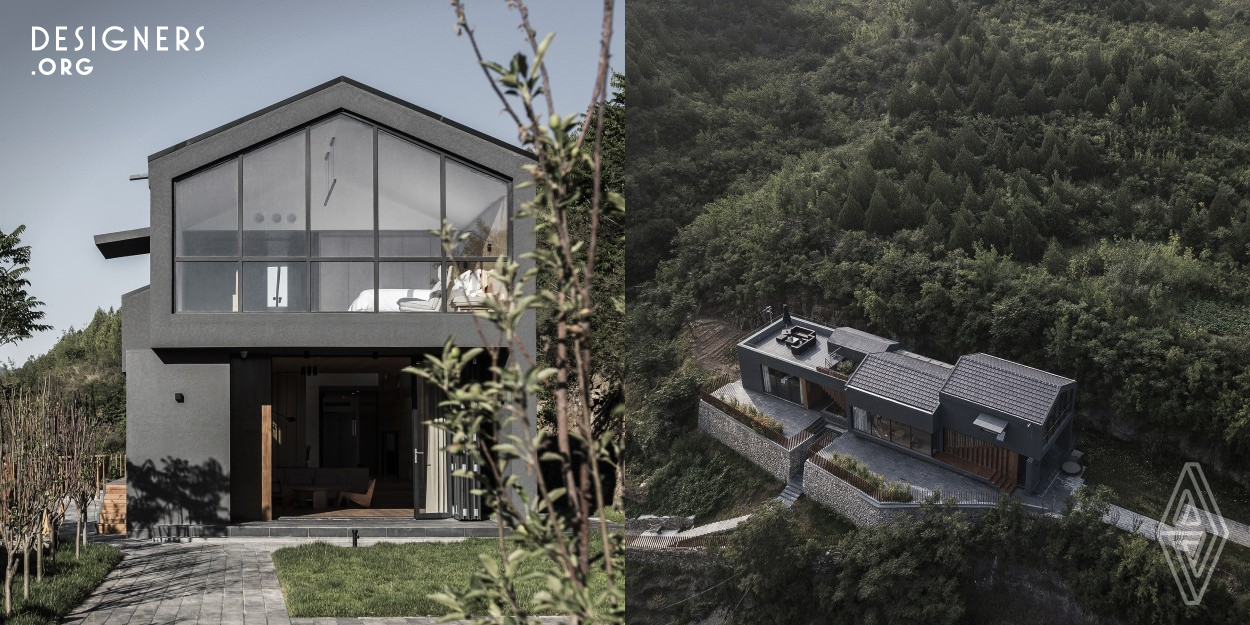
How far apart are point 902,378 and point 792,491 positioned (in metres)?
0.86

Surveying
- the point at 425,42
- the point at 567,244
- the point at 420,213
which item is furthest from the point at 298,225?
the point at 425,42

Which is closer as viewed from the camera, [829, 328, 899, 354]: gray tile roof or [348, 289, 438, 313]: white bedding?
[829, 328, 899, 354]: gray tile roof

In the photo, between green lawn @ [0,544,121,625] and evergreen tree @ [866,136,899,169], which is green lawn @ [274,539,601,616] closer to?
green lawn @ [0,544,121,625]

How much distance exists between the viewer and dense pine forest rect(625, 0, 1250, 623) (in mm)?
5797

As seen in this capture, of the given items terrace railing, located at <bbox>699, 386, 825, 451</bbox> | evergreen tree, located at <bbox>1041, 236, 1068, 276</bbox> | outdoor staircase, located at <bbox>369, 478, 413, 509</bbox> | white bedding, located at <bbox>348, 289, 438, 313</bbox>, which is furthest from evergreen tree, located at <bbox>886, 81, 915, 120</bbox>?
outdoor staircase, located at <bbox>369, 478, 413, 509</bbox>

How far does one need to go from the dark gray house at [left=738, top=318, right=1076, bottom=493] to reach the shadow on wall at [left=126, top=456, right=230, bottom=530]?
28.1ft

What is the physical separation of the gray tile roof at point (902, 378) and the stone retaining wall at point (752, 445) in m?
0.44

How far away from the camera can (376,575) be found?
10102mm

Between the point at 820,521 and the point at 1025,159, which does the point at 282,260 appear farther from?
the point at 1025,159

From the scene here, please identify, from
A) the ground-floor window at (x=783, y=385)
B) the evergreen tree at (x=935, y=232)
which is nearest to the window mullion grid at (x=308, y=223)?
the ground-floor window at (x=783, y=385)

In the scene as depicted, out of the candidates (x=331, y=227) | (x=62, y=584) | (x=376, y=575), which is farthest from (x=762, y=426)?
(x=331, y=227)

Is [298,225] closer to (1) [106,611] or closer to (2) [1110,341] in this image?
(1) [106,611]

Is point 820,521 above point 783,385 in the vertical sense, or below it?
below

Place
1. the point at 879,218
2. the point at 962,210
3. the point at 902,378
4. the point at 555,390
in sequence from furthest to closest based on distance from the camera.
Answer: the point at 879,218 → the point at 962,210 → the point at 902,378 → the point at 555,390
